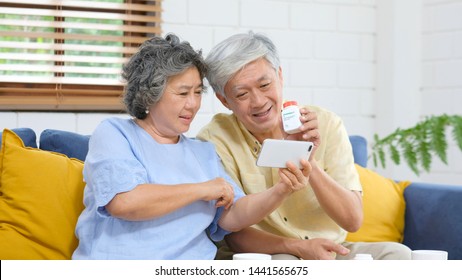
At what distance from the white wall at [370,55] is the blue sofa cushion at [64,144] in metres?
1.16

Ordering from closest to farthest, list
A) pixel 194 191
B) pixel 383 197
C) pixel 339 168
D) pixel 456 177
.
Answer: pixel 194 191 < pixel 339 168 < pixel 383 197 < pixel 456 177

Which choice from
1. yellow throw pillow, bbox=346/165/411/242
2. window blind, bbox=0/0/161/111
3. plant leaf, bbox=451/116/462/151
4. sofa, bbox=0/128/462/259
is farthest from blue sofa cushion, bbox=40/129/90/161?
plant leaf, bbox=451/116/462/151

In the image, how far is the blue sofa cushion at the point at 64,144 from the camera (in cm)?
253

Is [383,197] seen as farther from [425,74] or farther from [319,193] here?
[425,74]

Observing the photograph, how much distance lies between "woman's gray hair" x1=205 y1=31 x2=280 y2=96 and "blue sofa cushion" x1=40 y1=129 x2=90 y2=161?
511 mm

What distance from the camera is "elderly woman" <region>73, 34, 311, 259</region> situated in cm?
201

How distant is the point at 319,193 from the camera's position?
→ 2.23 m

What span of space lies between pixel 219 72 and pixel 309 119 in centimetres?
33

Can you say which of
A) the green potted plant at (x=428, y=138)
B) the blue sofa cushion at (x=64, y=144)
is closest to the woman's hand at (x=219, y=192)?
the blue sofa cushion at (x=64, y=144)

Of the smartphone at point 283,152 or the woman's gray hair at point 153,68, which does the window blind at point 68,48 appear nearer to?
the woman's gray hair at point 153,68

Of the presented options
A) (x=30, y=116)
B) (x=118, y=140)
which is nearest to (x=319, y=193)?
(x=118, y=140)

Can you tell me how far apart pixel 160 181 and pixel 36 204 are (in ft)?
1.34

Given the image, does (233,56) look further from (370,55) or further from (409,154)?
(370,55)

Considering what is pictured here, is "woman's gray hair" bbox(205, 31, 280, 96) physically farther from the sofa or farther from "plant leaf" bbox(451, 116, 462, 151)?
"plant leaf" bbox(451, 116, 462, 151)
